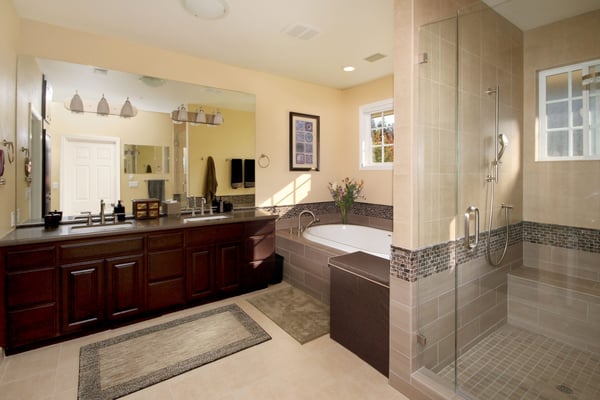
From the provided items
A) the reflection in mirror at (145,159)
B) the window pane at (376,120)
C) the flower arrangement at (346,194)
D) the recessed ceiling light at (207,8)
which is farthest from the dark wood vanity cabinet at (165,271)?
the window pane at (376,120)

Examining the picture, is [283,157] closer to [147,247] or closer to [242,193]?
[242,193]

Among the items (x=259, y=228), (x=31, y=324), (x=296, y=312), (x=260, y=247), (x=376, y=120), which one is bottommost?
(x=296, y=312)

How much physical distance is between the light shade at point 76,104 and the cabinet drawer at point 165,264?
1527 millimetres

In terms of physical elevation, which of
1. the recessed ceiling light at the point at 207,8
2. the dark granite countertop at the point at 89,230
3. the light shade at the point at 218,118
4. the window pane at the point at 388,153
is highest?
the recessed ceiling light at the point at 207,8

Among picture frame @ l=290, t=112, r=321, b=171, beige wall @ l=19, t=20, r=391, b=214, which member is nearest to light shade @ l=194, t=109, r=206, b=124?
beige wall @ l=19, t=20, r=391, b=214

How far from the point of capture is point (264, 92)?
4.04m

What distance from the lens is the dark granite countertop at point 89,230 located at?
229 centimetres

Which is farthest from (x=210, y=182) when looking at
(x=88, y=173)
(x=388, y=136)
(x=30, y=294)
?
(x=388, y=136)

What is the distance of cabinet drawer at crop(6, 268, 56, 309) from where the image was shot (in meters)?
2.23

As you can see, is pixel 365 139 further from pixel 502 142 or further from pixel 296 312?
pixel 296 312

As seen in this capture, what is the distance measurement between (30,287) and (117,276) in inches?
21.9

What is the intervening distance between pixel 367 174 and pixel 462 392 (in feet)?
10.1

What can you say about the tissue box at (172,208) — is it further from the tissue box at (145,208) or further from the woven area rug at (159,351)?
the woven area rug at (159,351)

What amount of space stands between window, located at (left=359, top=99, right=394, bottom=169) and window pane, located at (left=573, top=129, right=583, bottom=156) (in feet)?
6.50
